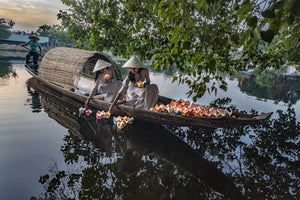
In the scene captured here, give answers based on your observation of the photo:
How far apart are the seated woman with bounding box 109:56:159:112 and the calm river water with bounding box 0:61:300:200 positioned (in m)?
0.78

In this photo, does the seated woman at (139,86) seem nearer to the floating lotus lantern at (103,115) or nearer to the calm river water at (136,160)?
the floating lotus lantern at (103,115)

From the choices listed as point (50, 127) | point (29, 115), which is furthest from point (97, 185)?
point (29, 115)

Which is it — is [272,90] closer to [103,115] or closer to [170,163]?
[103,115]

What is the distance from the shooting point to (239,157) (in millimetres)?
4672

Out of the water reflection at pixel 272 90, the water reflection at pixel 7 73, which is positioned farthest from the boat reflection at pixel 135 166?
the water reflection at pixel 272 90

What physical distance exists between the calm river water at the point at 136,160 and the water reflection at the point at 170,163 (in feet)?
0.05

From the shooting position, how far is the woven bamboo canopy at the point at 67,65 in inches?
326

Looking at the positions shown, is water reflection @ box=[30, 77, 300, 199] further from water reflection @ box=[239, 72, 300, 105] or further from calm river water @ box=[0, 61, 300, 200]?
water reflection @ box=[239, 72, 300, 105]

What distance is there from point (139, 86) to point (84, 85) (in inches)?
168

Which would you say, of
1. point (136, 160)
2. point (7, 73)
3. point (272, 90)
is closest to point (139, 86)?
point (136, 160)

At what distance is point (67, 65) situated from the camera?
28.8 ft

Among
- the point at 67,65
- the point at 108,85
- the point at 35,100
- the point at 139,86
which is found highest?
the point at 139,86

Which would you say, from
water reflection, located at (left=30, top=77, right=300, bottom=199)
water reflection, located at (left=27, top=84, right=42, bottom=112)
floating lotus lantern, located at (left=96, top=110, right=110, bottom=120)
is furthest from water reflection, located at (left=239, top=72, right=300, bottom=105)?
water reflection, located at (left=27, top=84, right=42, bottom=112)

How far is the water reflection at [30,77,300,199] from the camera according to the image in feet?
10.4
